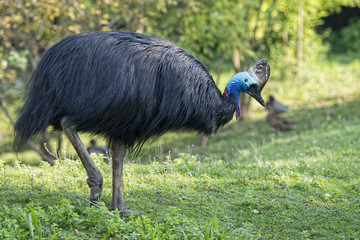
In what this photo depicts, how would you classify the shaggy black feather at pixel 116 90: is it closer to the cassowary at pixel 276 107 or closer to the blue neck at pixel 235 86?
the blue neck at pixel 235 86

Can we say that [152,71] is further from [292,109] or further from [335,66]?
[335,66]

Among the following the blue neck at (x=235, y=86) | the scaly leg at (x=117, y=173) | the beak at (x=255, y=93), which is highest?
the blue neck at (x=235, y=86)

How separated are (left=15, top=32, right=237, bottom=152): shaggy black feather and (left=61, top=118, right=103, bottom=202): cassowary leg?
7 centimetres

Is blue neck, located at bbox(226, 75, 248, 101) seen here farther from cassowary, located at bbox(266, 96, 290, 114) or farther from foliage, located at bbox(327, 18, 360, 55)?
foliage, located at bbox(327, 18, 360, 55)

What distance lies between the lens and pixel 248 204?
497cm

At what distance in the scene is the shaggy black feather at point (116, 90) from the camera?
4105 millimetres

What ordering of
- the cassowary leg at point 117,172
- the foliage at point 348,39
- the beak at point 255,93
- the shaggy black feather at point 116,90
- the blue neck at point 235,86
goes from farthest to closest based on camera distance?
the foliage at point 348,39, the beak at point 255,93, the blue neck at point 235,86, the cassowary leg at point 117,172, the shaggy black feather at point 116,90

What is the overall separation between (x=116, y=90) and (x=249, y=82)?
59.9 inches

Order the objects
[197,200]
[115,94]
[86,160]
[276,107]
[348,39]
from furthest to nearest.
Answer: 1. [348,39]
2. [276,107]
3. [197,200]
4. [86,160]
5. [115,94]

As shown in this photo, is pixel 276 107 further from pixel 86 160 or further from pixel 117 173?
pixel 86 160

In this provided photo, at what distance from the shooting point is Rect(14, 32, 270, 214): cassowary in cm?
411

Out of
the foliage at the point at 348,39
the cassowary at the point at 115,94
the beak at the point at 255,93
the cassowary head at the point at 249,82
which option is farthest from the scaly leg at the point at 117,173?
the foliage at the point at 348,39

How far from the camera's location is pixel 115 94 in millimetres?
4074

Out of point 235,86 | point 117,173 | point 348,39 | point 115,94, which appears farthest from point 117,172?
point 348,39
